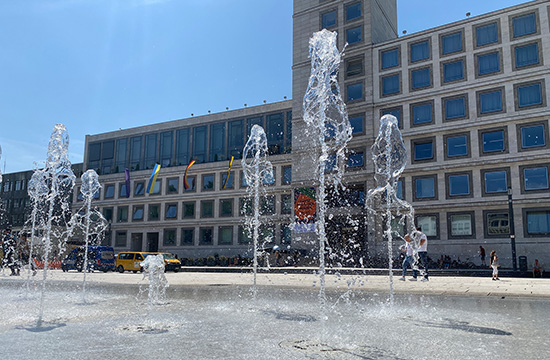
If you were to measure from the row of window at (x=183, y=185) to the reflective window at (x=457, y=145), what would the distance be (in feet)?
57.1

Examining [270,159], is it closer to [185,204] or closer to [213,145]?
[213,145]

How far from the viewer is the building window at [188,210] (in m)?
56.4

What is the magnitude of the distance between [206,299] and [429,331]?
646cm

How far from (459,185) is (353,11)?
20.7m

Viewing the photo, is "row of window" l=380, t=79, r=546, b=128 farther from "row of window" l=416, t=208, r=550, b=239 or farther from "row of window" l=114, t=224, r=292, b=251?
"row of window" l=114, t=224, r=292, b=251

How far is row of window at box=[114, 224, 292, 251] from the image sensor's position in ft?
164

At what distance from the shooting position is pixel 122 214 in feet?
202

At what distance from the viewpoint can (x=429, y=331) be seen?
6.46 m

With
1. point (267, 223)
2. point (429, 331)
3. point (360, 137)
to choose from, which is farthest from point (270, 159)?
point (429, 331)

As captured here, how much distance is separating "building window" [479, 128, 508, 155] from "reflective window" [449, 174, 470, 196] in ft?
8.64

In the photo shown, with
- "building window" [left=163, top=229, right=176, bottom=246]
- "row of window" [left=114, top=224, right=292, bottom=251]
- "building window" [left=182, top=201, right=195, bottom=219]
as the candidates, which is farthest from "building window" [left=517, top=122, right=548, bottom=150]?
"building window" [left=163, top=229, right=176, bottom=246]

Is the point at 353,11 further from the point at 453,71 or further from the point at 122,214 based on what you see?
the point at 122,214

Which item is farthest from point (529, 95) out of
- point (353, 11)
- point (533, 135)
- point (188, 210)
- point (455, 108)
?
point (188, 210)

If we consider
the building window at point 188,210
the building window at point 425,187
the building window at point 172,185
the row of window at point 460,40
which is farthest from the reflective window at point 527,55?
the building window at point 172,185
